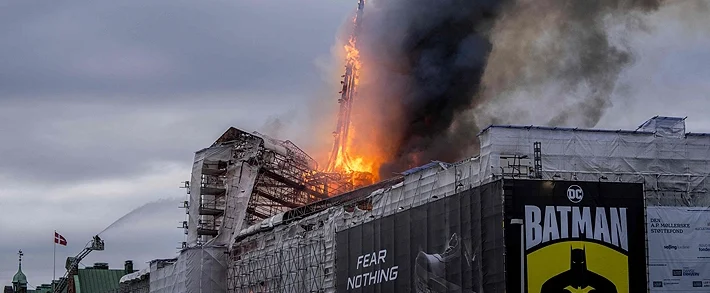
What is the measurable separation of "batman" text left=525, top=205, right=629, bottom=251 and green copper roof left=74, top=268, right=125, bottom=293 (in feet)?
367

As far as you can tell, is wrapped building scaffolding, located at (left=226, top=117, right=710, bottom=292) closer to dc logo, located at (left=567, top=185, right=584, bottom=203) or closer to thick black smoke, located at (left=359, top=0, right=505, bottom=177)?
dc logo, located at (left=567, top=185, right=584, bottom=203)

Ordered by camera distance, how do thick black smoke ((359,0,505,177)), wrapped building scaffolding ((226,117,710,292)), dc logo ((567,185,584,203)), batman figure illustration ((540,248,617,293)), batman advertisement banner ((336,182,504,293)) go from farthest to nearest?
1. thick black smoke ((359,0,505,177))
2. batman advertisement banner ((336,182,504,293))
3. wrapped building scaffolding ((226,117,710,292))
4. dc logo ((567,185,584,203))
5. batman figure illustration ((540,248,617,293))

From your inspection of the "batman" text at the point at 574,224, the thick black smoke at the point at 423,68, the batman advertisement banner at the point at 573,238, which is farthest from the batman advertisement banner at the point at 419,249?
the thick black smoke at the point at 423,68

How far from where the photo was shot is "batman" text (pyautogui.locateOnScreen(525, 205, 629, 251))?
234 feet

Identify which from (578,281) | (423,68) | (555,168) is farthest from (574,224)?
(423,68)

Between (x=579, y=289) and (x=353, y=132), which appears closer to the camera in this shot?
(x=579, y=289)

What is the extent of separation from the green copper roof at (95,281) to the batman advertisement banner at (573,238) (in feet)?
367

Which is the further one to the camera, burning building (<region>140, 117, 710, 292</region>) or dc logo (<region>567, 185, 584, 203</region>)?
dc logo (<region>567, 185, 584, 203</region>)

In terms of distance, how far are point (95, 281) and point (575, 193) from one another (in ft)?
387

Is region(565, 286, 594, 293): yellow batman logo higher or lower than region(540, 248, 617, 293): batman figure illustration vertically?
lower

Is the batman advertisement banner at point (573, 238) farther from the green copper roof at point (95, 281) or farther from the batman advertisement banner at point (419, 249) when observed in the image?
the green copper roof at point (95, 281)

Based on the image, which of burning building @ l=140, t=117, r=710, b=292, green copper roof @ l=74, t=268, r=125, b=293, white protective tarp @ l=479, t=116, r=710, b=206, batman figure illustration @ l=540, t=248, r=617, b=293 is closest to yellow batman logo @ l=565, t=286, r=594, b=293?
batman figure illustration @ l=540, t=248, r=617, b=293

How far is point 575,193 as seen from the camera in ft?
Answer: 237

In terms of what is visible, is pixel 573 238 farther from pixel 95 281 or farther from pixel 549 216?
pixel 95 281
